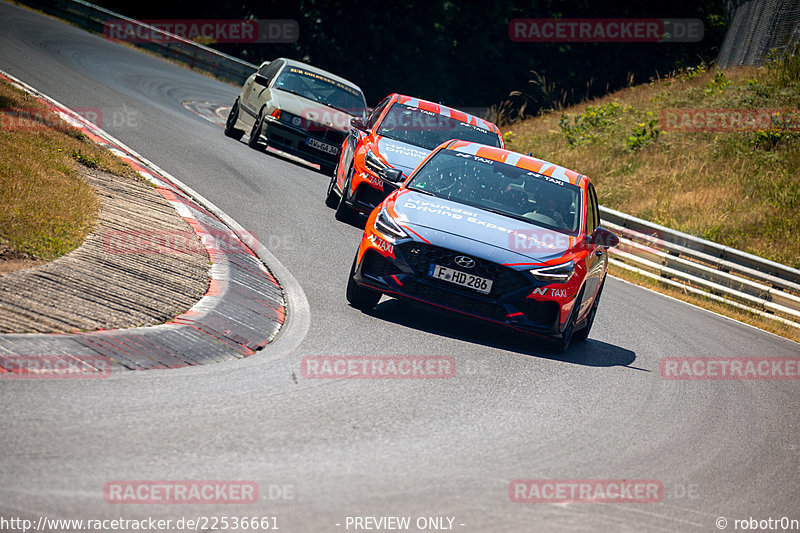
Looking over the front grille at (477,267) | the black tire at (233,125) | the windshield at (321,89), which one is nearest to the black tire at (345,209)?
the front grille at (477,267)

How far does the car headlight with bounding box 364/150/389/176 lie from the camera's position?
1258 centimetres

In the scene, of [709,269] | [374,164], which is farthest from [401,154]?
[709,269]

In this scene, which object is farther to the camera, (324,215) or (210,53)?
(210,53)

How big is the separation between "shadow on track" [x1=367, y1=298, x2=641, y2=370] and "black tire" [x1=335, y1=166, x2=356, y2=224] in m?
→ 3.87

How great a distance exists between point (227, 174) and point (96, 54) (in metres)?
15.4

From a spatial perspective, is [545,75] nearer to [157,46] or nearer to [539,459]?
[157,46]

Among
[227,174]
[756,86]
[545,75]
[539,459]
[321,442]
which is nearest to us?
[321,442]

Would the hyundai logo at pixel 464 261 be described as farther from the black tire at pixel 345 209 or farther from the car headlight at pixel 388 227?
the black tire at pixel 345 209

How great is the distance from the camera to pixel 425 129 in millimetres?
13969

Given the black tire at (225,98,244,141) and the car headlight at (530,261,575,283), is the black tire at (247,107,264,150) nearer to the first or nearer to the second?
the black tire at (225,98,244,141)

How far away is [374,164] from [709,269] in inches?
287

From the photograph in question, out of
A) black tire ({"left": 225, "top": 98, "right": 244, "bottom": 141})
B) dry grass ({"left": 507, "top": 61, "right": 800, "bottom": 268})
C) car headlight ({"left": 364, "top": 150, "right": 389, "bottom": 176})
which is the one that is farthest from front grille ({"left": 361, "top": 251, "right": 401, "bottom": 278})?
dry grass ({"left": 507, "top": 61, "right": 800, "bottom": 268})

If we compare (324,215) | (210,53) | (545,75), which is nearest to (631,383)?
(324,215)

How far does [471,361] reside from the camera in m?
7.67
